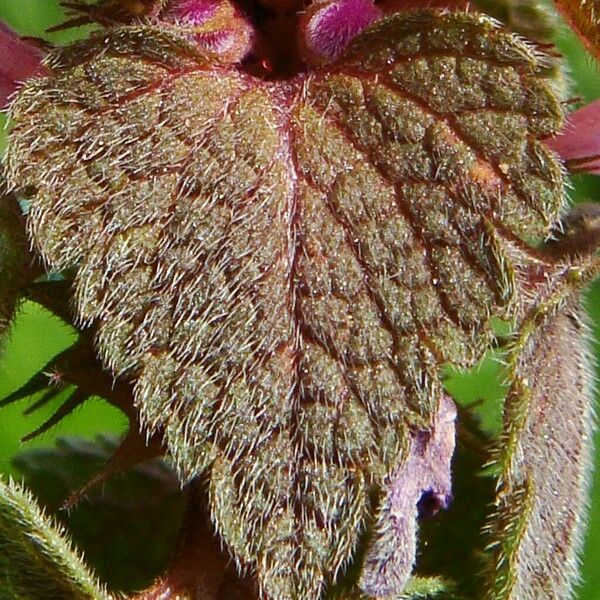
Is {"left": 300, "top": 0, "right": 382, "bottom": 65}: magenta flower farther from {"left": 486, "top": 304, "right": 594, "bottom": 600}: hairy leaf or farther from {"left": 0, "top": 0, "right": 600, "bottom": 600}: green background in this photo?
{"left": 0, "top": 0, "right": 600, "bottom": 600}: green background

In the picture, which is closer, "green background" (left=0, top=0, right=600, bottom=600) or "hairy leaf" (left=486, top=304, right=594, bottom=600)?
"hairy leaf" (left=486, top=304, right=594, bottom=600)

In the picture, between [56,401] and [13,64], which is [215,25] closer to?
[13,64]

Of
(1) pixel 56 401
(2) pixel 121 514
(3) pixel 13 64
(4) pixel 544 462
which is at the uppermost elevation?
(3) pixel 13 64

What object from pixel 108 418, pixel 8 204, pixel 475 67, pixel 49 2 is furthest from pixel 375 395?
pixel 49 2

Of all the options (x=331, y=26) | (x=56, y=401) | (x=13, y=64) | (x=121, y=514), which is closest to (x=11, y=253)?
(x=13, y=64)

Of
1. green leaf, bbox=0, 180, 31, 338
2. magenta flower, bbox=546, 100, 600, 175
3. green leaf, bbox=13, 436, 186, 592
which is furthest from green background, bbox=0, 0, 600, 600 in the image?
green leaf, bbox=0, 180, 31, 338
